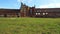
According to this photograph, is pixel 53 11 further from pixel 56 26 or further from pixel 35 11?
pixel 56 26

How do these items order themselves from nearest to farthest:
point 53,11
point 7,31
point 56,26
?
point 7,31 < point 56,26 < point 53,11

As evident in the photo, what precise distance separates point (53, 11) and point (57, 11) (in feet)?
2.49

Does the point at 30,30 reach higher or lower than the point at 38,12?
higher

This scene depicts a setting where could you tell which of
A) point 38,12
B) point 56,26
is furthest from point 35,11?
point 56,26

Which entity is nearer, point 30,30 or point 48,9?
point 30,30

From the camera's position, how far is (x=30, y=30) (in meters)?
11.3

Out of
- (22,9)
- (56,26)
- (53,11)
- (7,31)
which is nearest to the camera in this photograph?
(7,31)

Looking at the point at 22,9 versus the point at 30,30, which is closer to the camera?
the point at 30,30

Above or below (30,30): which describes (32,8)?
below

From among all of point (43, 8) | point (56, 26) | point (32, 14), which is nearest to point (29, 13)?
point (32, 14)

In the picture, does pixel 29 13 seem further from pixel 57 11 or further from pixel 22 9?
pixel 57 11

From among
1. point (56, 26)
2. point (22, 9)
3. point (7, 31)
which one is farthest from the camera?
point (22, 9)

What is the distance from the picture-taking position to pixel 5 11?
32156mm

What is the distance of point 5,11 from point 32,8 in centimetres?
506
